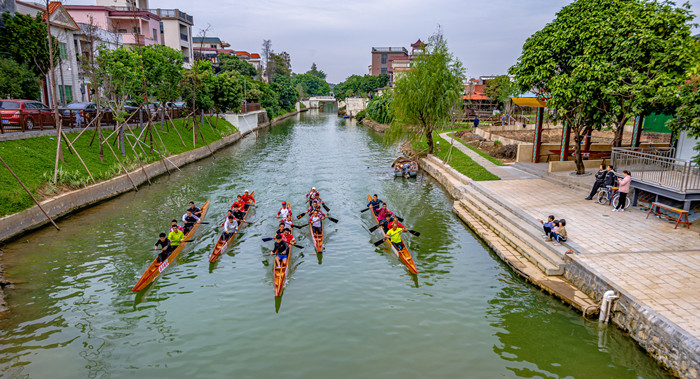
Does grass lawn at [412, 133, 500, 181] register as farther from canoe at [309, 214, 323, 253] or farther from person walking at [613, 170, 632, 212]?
canoe at [309, 214, 323, 253]

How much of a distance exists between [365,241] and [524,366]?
8812 millimetres

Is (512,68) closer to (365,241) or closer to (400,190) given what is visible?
(400,190)

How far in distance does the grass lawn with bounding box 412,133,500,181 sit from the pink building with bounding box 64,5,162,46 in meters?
36.2

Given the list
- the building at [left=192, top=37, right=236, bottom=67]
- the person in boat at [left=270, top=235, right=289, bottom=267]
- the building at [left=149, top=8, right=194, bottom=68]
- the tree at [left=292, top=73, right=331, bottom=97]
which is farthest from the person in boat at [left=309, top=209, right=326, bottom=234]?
the tree at [left=292, top=73, right=331, bottom=97]

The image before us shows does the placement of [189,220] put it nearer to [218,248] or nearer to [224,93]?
[218,248]

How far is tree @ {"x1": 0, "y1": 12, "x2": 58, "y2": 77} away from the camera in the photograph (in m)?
28.6

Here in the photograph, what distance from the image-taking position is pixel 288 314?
1173cm

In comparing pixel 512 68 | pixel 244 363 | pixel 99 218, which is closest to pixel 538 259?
pixel 244 363

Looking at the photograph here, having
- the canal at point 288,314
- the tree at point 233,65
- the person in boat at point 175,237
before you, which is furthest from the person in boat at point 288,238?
the tree at point 233,65

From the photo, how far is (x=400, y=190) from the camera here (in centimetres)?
2664

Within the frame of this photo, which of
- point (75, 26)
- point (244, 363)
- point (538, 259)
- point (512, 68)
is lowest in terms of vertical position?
point (244, 363)

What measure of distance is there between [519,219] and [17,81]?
33.7m

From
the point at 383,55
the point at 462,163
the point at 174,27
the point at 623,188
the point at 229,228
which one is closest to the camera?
the point at 623,188

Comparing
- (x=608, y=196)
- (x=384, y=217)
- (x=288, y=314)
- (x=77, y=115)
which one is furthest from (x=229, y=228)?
(x=77, y=115)
